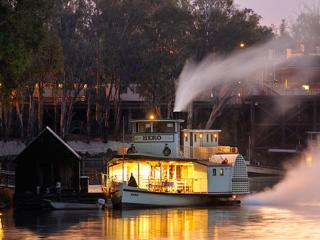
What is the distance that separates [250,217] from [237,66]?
200 feet

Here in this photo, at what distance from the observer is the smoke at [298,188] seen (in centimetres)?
7362

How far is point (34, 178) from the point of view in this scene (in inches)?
2677

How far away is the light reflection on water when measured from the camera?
168 feet

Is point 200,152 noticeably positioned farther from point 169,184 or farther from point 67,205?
point 67,205

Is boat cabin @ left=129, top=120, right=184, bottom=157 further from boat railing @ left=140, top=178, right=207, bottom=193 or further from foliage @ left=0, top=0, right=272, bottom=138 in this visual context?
foliage @ left=0, top=0, right=272, bottom=138

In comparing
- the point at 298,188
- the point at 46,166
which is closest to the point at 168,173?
the point at 46,166

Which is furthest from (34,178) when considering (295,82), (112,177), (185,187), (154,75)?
(295,82)

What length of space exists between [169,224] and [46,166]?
14.2 m

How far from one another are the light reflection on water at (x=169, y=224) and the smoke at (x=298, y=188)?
652 cm

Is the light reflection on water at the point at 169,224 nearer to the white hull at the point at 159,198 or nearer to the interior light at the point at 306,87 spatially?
the white hull at the point at 159,198

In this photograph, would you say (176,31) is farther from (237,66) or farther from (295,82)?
(295,82)

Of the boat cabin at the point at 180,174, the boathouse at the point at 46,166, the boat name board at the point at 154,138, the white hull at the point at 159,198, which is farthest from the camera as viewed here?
the boat name board at the point at 154,138

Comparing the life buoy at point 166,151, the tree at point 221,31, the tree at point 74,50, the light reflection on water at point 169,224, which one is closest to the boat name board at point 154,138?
the life buoy at point 166,151

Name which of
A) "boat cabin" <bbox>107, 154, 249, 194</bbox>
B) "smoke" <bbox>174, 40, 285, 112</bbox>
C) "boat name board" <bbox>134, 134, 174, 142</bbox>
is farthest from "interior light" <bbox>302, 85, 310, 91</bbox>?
"boat name board" <bbox>134, 134, 174, 142</bbox>
